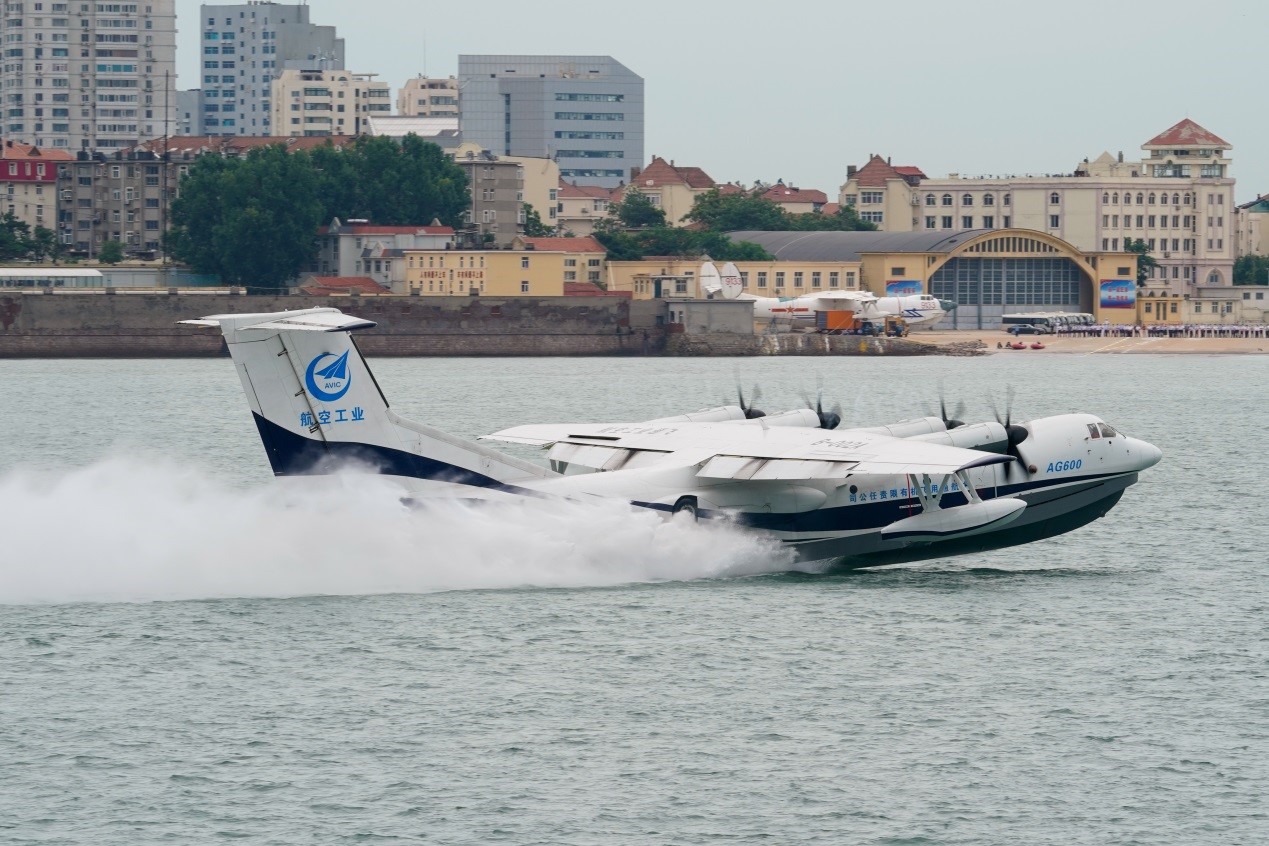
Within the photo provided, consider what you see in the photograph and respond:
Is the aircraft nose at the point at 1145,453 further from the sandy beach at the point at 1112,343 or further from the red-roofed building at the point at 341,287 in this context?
the sandy beach at the point at 1112,343

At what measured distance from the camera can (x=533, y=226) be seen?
186 meters

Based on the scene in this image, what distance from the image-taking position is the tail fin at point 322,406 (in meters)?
31.0

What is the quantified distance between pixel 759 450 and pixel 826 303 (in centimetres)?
11719

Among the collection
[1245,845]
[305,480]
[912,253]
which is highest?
[912,253]

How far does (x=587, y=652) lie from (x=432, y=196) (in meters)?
142

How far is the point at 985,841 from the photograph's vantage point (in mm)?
21547

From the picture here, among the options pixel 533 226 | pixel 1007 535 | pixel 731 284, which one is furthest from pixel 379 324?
pixel 1007 535

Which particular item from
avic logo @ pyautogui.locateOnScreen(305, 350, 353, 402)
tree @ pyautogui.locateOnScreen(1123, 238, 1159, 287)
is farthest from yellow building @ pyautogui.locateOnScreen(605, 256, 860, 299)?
A: avic logo @ pyautogui.locateOnScreen(305, 350, 353, 402)

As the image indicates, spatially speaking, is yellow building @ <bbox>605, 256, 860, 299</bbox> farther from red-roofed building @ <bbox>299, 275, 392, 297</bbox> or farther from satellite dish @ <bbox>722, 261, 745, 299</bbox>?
red-roofed building @ <bbox>299, 275, 392, 297</bbox>

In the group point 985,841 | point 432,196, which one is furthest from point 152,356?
point 985,841

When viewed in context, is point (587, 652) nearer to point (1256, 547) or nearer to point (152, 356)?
point (1256, 547)

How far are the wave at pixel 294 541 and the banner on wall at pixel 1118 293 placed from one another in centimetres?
13624

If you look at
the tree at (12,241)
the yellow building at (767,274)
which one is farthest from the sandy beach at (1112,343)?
the tree at (12,241)

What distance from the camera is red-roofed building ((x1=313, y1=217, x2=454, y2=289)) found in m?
151
